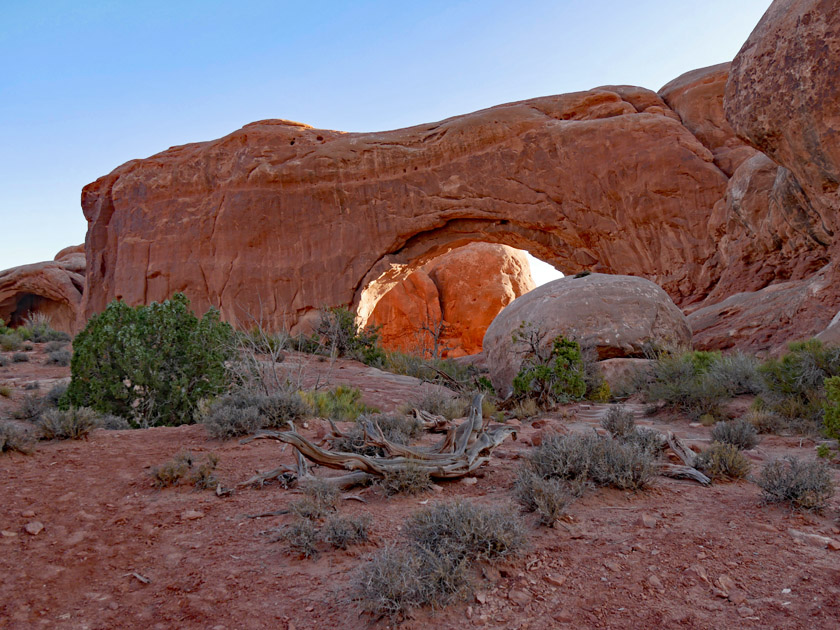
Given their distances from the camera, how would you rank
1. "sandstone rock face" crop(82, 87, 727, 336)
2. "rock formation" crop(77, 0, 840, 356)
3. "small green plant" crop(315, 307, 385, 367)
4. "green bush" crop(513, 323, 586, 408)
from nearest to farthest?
"green bush" crop(513, 323, 586, 408) → "small green plant" crop(315, 307, 385, 367) → "rock formation" crop(77, 0, 840, 356) → "sandstone rock face" crop(82, 87, 727, 336)

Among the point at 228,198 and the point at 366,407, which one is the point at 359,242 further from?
the point at 366,407

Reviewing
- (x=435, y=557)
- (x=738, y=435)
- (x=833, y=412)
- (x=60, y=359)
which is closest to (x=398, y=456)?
(x=435, y=557)

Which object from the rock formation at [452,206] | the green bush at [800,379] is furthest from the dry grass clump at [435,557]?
the rock formation at [452,206]

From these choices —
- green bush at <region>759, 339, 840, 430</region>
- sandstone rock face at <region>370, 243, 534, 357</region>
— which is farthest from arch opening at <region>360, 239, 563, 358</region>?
green bush at <region>759, 339, 840, 430</region>

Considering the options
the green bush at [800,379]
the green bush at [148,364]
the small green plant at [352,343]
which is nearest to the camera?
the green bush at [800,379]

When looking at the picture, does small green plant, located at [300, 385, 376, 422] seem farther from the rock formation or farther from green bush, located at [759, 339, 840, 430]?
the rock formation

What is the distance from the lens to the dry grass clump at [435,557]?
211cm

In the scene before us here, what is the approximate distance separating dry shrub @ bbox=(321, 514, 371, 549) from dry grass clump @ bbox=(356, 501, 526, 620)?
23 centimetres

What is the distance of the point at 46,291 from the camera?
27.8m

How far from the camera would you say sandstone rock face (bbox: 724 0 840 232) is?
7.54m

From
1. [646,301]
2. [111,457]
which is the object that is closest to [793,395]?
[646,301]

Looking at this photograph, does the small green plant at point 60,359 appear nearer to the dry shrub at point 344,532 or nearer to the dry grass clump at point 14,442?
the dry grass clump at point 14,442

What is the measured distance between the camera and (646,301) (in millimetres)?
9492

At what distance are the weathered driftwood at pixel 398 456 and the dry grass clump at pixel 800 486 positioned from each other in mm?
1714
